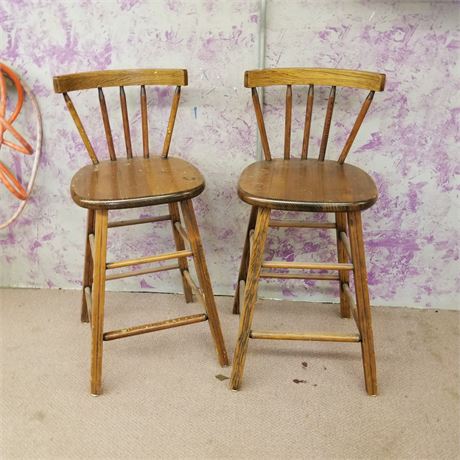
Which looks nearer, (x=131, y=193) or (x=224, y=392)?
(x=131, y=193)

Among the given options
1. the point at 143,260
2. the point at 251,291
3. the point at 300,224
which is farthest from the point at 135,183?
the point at 300,224

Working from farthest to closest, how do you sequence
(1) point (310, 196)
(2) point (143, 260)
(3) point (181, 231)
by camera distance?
(3) point (181, 231), (2) point (143, 260), (1) point (310, 196)

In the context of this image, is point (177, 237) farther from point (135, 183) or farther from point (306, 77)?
point (306, 77)

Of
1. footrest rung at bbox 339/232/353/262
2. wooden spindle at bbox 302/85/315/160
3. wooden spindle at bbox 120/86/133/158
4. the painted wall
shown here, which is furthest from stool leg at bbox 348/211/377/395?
wooden spindle at bbox 120/86/133/158

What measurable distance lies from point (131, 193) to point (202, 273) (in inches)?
12.4

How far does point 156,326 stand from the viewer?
1.51m

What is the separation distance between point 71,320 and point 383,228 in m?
1.12

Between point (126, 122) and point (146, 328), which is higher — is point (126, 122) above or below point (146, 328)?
above

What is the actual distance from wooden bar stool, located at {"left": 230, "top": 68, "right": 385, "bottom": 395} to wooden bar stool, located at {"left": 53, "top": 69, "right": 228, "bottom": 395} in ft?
0.49

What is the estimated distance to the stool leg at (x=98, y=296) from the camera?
1.39m

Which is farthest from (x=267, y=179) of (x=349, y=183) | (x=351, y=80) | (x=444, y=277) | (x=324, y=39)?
(x=444, y=277)

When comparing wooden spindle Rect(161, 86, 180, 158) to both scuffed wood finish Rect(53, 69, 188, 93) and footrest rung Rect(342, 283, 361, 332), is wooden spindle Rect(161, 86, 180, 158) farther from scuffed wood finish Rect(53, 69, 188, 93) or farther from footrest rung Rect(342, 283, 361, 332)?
footrest rung Rect(342, 283, 361, 332)

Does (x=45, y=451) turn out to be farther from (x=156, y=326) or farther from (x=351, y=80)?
(x=351, y=80)

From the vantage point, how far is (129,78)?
5.28 ft
